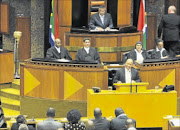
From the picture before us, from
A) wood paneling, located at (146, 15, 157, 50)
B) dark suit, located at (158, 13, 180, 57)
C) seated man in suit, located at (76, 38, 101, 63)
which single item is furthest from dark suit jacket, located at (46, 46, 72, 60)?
wood paneling, located at (146, 15, 157, 50)

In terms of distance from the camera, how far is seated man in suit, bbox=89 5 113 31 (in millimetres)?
21094

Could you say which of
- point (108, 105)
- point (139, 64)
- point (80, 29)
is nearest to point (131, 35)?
point (80, 29)

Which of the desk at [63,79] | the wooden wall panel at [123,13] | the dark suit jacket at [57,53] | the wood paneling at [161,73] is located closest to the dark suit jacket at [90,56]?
the dark suit jacket at [57,53]

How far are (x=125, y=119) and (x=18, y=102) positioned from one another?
536cm

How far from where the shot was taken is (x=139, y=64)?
18188 mm

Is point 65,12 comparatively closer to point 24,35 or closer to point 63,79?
point 24,35

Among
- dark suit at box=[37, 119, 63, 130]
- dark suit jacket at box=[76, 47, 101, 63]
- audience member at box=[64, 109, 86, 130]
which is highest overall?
dark suit jacket at box=[76, 47, 101, 63]

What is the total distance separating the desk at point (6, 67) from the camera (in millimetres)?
20156

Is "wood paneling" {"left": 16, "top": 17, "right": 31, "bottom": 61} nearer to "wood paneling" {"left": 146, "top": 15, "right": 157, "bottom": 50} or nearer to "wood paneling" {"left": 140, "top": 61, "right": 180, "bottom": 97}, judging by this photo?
"wood paneling" {"left": 146, "top": 15, "right": 157, "bottom": 50}

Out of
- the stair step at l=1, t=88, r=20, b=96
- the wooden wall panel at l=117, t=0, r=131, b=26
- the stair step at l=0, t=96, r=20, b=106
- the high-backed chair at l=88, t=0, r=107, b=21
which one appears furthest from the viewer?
the wooden wall panel at l=117, t=0, r=131, b=26

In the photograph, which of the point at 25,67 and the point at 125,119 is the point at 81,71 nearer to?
the point at 25,67

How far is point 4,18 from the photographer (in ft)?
77.6

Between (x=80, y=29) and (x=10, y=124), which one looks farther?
(x=80, y=29)

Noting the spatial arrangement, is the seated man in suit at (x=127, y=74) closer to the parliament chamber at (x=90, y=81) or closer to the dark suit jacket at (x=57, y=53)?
the parliament chamber at (x=90, y=81)
